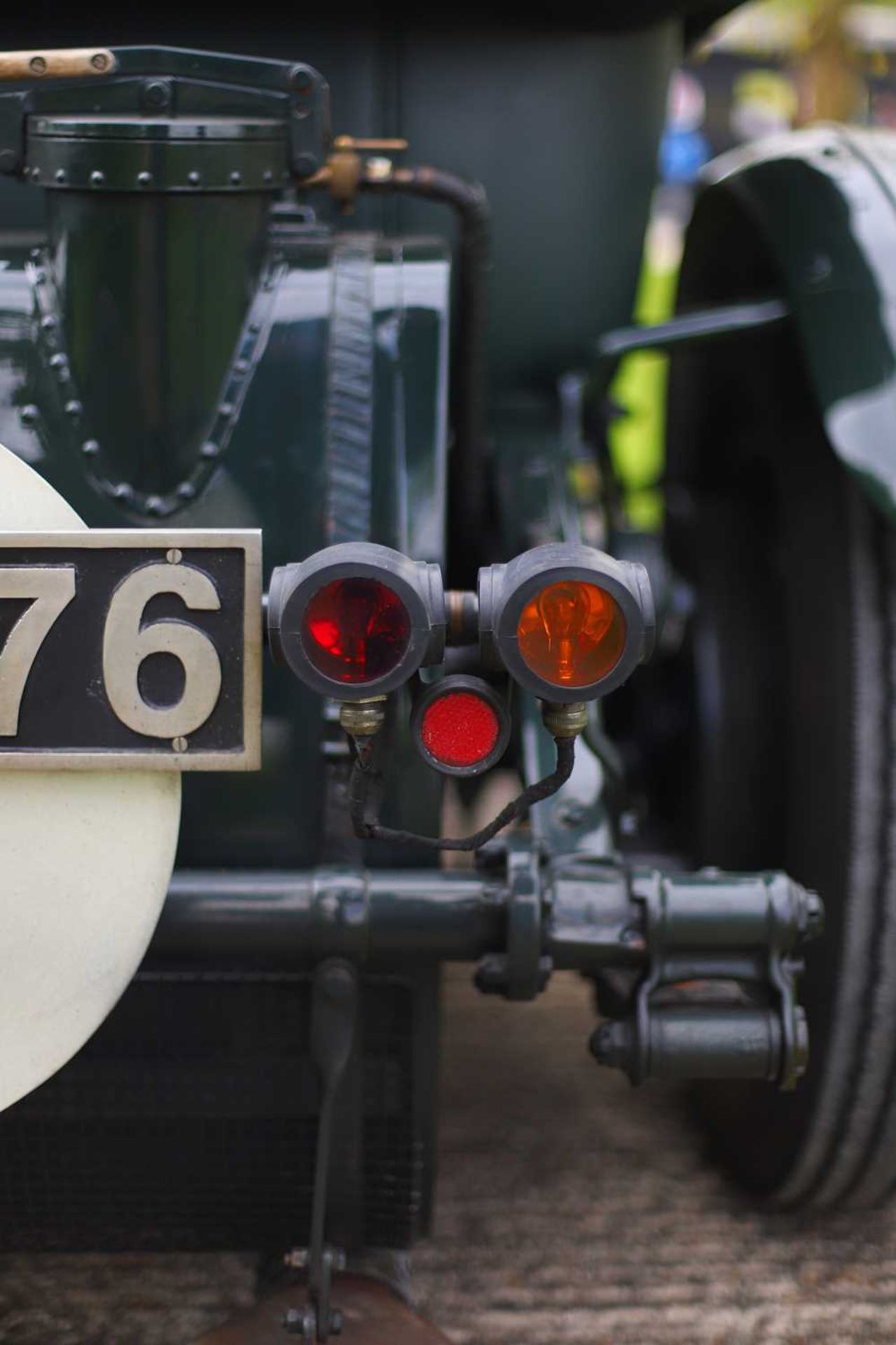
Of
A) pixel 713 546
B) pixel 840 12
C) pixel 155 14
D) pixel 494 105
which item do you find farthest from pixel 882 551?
pixel 840 12

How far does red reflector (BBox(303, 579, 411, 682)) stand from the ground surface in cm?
97

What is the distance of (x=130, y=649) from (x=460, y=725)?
283 mm

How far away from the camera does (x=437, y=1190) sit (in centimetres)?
191

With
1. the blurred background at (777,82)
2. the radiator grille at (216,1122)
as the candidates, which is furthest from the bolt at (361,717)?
the blurred background at (777,82)

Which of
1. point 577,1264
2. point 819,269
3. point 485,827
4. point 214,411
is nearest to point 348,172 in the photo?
point 214,411

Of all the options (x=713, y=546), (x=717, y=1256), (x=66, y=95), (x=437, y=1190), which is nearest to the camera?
(x=66, y=95)

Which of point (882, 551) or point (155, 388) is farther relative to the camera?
point (882, 551)

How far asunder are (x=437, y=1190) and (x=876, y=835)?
828mm

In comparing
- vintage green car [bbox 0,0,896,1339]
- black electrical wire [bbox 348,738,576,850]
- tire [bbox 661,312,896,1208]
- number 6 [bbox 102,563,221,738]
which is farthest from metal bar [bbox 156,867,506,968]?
tire [bbox 661,312,896,1208]

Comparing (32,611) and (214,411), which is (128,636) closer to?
(32,611)

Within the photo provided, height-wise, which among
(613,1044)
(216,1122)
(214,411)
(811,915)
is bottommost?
(216,1122)

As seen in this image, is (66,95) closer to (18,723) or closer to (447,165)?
(18,723)

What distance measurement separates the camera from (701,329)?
5.82 feet

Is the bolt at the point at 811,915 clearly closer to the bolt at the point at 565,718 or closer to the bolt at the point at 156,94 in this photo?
the bolt at the point at 565,718
